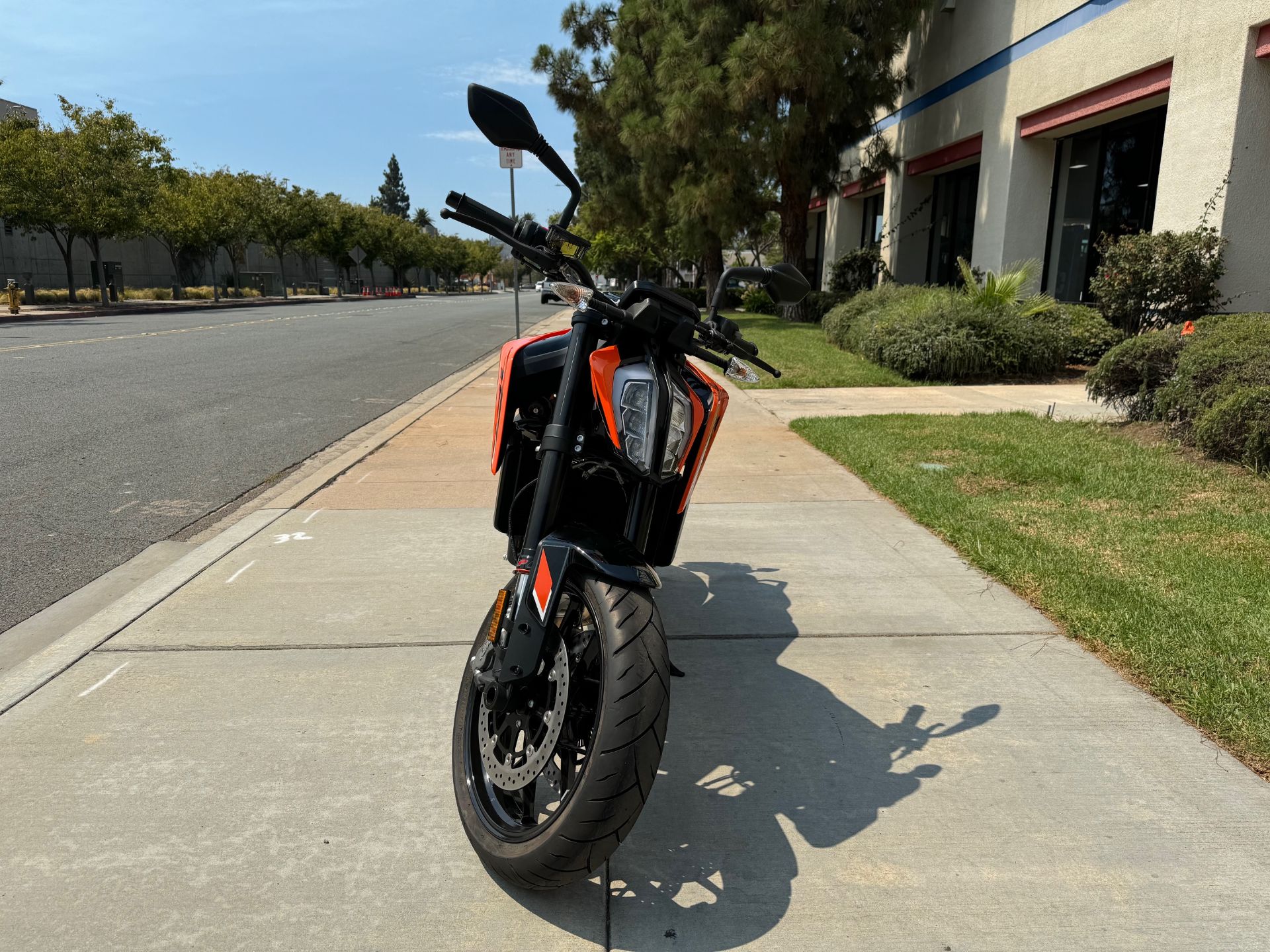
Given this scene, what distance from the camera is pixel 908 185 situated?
24.0 meters

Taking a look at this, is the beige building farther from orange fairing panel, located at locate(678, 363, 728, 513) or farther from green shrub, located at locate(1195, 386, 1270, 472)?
orange fairing panel, located at locate(678, 363, 728, 513)

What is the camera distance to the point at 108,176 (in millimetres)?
38031

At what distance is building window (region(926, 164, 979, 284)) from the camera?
21484 millimetres

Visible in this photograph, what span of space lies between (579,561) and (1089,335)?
1276cm

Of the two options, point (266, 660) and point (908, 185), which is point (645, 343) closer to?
point (266, 660)

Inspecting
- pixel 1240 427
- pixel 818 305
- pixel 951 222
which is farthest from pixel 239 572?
pixel 951 222

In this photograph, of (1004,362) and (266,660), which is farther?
(1004,362)

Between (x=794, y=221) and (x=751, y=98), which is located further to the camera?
(x=794, y=221)

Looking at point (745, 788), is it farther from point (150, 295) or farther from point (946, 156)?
point (150, 295)

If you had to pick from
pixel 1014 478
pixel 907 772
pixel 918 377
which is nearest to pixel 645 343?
pixel 907 772

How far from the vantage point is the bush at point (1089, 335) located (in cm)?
1300

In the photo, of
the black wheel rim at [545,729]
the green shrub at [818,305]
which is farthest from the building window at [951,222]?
the black wheel rim at [545,729]

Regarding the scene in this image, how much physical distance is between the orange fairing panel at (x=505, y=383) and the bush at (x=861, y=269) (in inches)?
895

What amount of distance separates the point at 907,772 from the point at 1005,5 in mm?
19046
